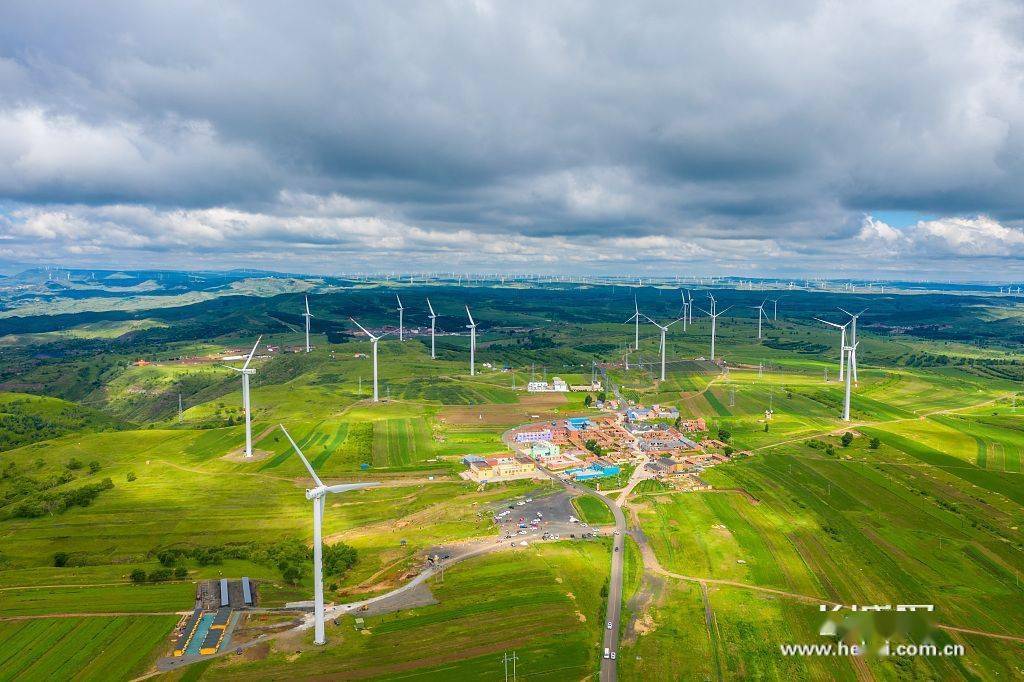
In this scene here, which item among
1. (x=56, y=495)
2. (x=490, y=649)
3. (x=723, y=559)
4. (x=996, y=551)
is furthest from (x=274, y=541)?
(x=996, y=551)

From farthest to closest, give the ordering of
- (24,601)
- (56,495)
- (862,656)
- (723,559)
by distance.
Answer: (56,495) < (723,559) < (24,601) < (862,656)

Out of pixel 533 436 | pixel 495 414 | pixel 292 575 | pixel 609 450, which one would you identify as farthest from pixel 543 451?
pixel 292 575

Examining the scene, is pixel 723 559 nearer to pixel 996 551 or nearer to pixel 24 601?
pixel 996 551

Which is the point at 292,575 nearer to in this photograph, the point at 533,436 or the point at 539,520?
the point at 539,520

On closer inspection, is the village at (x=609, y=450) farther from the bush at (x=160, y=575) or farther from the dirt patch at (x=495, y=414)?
the bush at (x=160, y=575)

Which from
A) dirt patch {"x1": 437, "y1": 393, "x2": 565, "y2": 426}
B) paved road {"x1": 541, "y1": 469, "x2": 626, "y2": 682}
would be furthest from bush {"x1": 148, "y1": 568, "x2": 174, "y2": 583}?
dirt patch {"x1": 437, "y1": 393, "x2": 565, "y2": 426}

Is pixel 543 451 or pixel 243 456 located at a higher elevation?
pixel 543 451

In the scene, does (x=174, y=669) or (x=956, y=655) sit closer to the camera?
(x=174, y=669)

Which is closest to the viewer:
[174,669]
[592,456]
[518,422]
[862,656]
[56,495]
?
[174,669]

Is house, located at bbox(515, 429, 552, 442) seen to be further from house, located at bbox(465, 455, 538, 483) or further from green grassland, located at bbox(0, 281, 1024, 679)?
house, located at bbox(465, 455, 538, 483)
